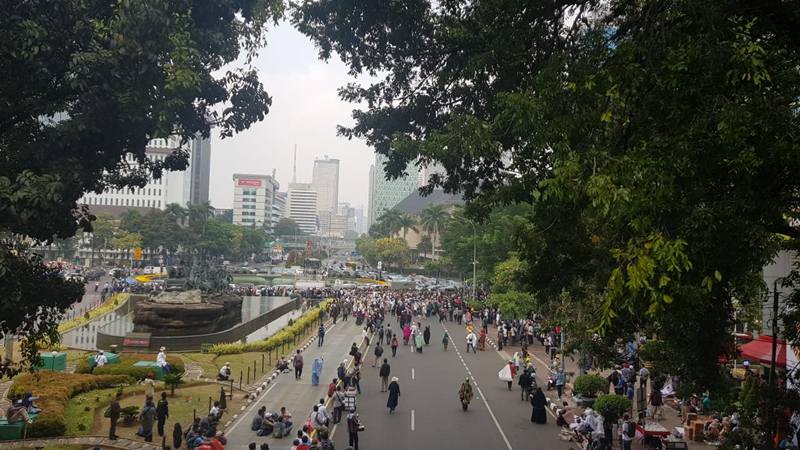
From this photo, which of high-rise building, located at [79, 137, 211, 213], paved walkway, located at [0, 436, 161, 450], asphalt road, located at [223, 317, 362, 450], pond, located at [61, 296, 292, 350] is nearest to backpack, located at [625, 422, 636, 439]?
asphalt road, located at [223, 317, 362, 450]

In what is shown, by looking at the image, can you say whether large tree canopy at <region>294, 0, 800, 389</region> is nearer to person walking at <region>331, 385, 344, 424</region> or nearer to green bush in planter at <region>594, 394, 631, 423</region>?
green bush in planter at <region>594, 394, 631, 423</region>

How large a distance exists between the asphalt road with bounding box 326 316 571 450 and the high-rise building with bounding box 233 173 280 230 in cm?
15988

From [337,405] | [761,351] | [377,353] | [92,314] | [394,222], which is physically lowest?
[92,314]

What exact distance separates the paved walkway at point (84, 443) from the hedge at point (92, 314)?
18.3 meters

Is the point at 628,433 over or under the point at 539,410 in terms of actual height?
over

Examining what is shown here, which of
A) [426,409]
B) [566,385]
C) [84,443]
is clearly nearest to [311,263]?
[566,385]

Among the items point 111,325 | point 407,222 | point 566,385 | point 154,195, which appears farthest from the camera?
point 154,195

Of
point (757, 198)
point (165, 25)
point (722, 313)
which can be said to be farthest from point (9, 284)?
point (722, 313)

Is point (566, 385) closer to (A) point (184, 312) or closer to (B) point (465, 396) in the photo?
(B) point (465, 396)

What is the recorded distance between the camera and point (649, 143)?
7.20m

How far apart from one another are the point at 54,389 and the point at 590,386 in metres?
16.4

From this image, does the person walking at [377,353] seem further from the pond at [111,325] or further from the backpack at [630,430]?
the backpack at [630,430]

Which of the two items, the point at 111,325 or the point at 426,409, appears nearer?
the point at 426,409

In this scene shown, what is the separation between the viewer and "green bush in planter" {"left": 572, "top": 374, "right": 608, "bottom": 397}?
65.8 ft
